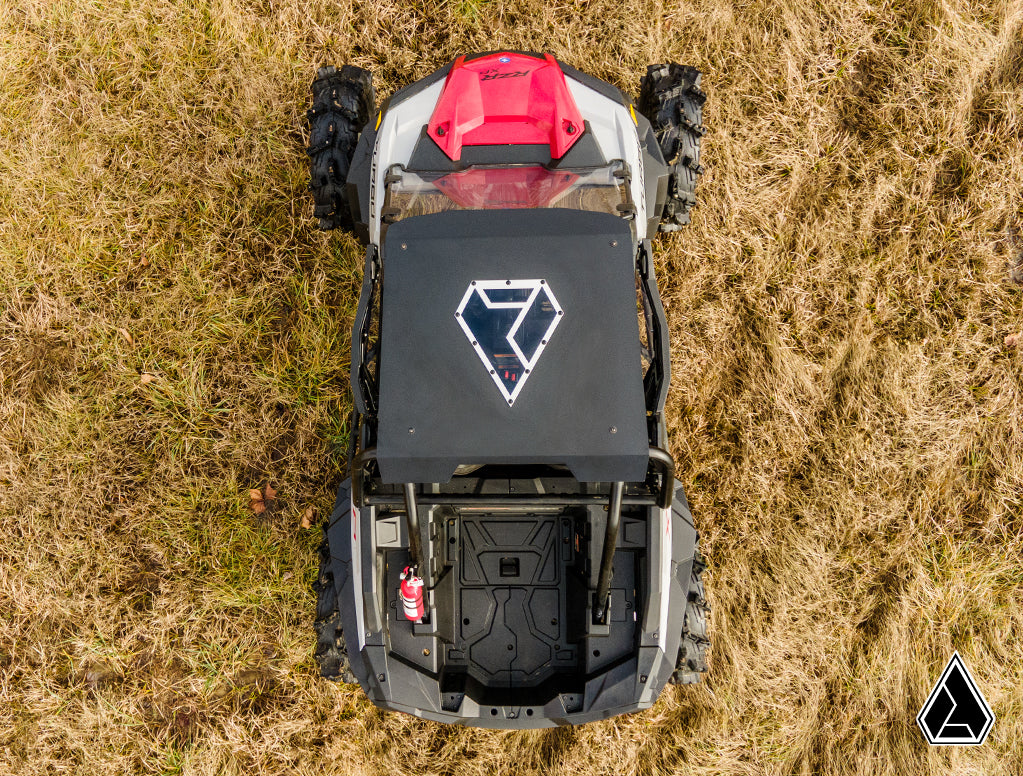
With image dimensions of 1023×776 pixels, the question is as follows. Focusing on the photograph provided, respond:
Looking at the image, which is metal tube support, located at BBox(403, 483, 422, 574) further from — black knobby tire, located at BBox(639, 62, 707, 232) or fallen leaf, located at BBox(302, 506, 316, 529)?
black knobby tire, located at BBox(639, 62, 707, 232)

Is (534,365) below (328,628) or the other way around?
the other way around

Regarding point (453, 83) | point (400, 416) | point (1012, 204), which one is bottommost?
point (400, 416)

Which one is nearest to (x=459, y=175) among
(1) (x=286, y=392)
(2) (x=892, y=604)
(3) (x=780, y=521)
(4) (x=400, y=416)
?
(4) (x=400, y=416)

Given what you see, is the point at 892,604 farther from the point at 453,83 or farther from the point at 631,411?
the point at 453,83

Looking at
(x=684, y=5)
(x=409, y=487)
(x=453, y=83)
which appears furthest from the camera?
(x=684, y=5)

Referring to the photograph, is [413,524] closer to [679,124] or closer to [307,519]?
[307,519]

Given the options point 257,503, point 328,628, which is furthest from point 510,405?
point 257,503

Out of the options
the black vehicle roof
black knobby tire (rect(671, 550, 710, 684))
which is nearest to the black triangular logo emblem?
black knobby tire (rect(671, 550, 710, 684))
